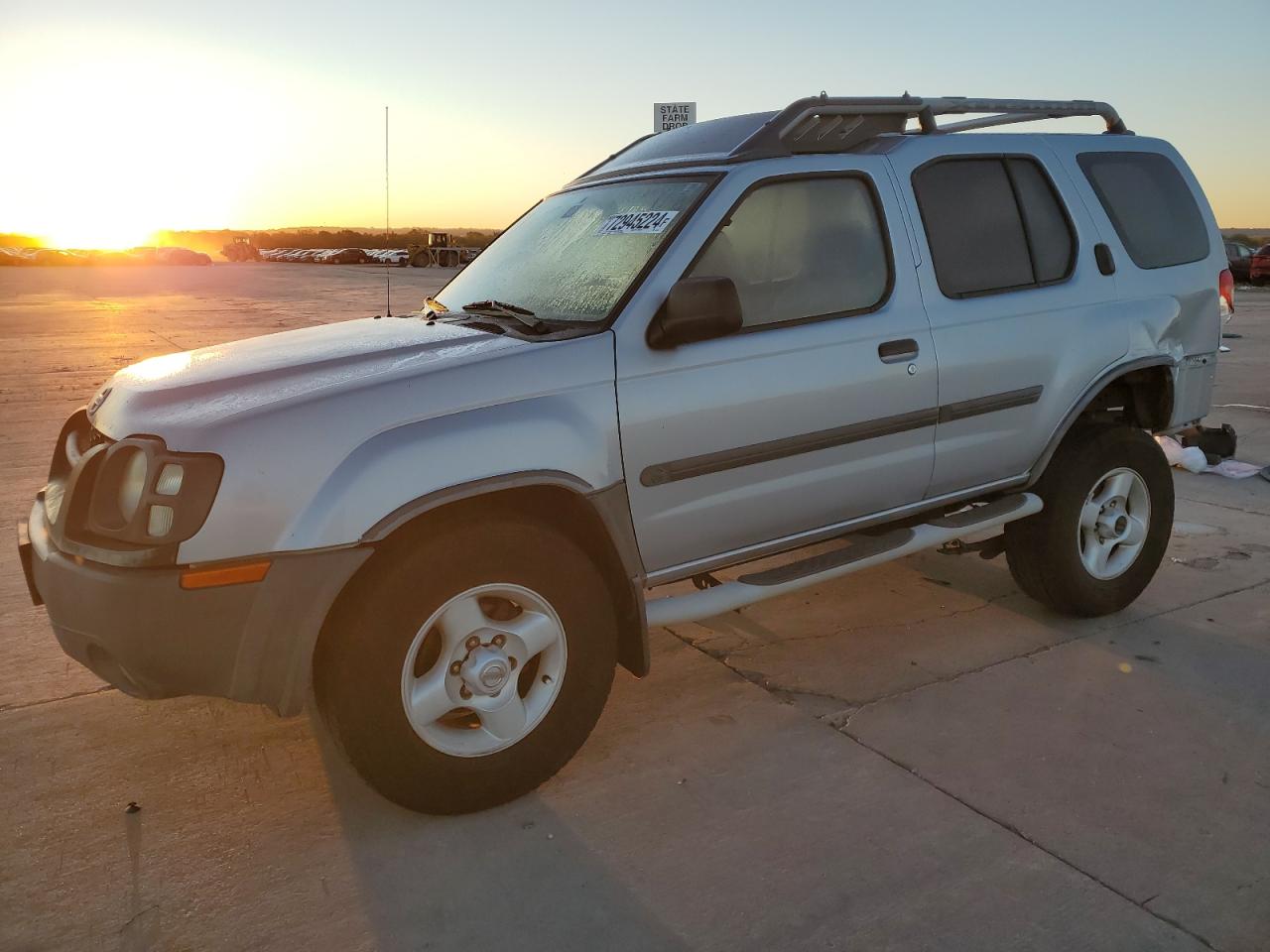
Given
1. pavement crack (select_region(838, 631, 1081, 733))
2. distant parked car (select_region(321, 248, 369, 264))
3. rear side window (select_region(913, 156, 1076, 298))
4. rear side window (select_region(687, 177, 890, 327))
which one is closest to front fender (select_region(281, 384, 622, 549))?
rear side window (select_region(687, 177, 890, 327))

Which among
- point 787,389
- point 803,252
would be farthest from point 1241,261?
point 787,389

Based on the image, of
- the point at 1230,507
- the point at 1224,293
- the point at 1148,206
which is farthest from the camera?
the point at 1230,507

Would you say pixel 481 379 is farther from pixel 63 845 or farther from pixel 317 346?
pixel 63 845

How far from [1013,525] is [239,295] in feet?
80.6

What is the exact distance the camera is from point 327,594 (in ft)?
8.87

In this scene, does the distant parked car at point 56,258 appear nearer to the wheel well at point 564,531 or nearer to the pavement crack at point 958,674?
the wheel well at point 564,531

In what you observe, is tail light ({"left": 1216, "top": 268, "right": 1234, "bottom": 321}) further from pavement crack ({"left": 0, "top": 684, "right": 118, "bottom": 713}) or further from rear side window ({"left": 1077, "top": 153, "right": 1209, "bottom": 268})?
pavement crack ({"left": 0, "top": 684, "right": 118, "bottom": 713})

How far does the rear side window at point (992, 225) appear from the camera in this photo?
13.0 feet

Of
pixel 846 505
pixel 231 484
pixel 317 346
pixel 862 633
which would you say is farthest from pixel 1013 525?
pixel 231 484

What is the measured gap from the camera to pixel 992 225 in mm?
4105

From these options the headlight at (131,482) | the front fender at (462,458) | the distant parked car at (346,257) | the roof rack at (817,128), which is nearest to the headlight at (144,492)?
the headlight at (131,482)

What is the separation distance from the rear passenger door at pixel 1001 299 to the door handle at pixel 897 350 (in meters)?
0.14

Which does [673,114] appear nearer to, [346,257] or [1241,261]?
[1241,261]

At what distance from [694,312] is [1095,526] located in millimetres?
2342
